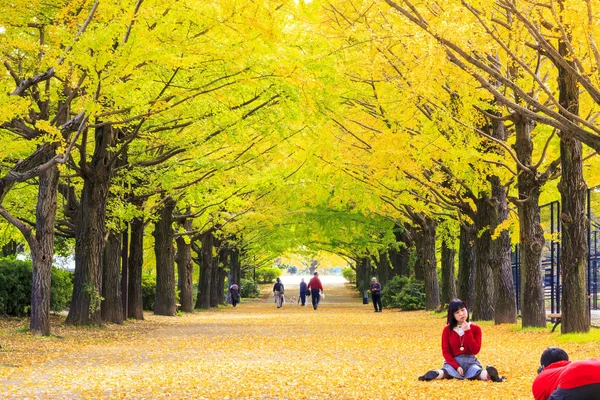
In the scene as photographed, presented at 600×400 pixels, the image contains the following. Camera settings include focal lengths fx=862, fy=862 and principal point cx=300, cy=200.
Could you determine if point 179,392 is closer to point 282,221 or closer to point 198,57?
point 198,57

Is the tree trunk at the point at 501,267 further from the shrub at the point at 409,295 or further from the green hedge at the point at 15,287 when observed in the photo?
the shrub at the point at 409,295

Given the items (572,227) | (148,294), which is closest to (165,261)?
(148,294)

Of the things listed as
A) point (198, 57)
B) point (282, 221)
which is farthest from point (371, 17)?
point (282, 221)

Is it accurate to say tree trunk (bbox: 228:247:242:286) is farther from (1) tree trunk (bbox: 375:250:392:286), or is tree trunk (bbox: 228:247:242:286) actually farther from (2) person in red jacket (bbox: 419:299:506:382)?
(2) person in red jacket (bbox: 419:299:506:382)

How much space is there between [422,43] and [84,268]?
1177 cm

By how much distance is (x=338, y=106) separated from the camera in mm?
23141

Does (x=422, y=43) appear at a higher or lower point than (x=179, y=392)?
higher

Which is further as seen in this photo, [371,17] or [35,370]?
[371,17]

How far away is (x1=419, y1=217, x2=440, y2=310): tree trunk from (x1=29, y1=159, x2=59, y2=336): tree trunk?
60.9ft

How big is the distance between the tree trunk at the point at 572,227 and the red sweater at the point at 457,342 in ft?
20.6

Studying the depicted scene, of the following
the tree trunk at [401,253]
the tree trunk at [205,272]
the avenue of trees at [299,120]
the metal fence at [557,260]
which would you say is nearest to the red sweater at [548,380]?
the avenue of trees at [299,120]

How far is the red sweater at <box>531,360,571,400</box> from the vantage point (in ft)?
21.1

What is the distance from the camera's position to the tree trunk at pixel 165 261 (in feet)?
101

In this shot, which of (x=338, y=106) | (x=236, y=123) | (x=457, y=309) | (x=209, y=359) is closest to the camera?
(x=457, y=309)
